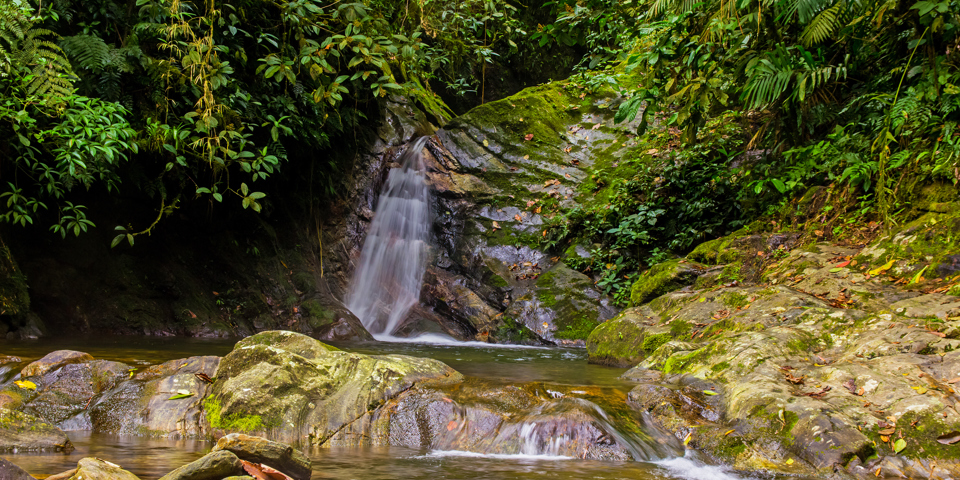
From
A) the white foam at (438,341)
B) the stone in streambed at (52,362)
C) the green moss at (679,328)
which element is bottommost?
the white foam at (438,341)

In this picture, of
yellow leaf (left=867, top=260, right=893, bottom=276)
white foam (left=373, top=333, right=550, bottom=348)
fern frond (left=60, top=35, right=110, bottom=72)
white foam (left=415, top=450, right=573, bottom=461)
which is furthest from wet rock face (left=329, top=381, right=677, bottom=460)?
fern frond (left=60, top=35, right=110, bottom=72)

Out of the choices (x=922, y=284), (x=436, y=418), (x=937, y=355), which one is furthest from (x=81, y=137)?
(x=922, y=284)

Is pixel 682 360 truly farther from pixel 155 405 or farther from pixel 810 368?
pixel 155 405

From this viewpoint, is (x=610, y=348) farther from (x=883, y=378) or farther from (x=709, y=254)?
(x=883, y=378)

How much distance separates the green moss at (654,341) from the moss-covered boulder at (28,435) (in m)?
4.81

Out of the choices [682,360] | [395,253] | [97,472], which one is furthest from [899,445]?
[395,253]

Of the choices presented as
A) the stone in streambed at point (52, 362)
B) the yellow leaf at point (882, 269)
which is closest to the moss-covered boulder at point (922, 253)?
the yellow leaf at point (882, 269)

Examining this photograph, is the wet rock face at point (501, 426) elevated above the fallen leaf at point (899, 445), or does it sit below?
below

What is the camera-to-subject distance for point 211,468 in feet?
7.81

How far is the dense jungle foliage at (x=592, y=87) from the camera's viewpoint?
16.1ft

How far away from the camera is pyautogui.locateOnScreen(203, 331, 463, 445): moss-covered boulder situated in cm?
385

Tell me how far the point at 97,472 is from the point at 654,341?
485 centimetres

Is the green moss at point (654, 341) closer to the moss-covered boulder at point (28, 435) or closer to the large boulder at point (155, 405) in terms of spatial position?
the large boulder at point (155, 405)

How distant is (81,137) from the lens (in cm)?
530
